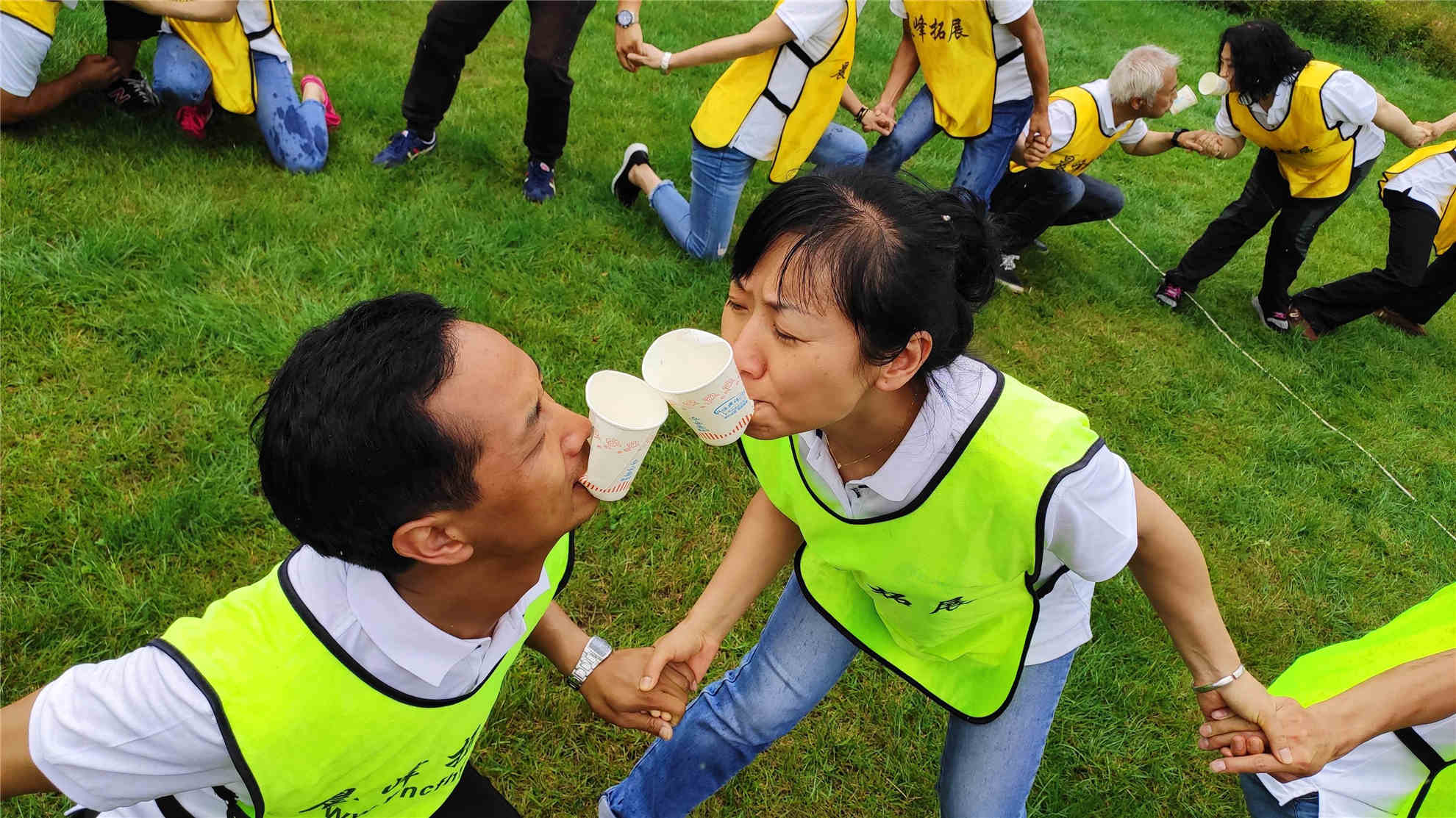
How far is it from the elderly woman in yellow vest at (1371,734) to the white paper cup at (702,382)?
3.98ft

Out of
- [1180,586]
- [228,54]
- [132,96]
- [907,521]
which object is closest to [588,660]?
[907,521]

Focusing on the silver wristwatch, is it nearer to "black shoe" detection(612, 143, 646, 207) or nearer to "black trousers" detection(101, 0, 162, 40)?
"black shoe" detection(612, 143, 646, 207)

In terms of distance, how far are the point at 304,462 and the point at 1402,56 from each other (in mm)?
19110

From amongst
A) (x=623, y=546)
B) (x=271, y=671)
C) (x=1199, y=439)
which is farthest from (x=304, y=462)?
(x=1199, y=439)

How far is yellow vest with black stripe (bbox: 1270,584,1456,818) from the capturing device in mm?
1592

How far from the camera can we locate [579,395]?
140 inches

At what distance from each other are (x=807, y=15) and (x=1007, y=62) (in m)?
1.31

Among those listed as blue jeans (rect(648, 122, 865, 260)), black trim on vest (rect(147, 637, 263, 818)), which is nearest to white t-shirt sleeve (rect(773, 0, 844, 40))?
blue jeans (rect(648, 122, 865, 260))

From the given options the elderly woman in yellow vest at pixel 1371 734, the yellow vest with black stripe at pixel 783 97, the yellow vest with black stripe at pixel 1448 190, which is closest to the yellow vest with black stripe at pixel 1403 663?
the elderly woman in yellow vest at pixel 1371 734

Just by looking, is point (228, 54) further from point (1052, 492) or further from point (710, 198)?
point (1052, 492)

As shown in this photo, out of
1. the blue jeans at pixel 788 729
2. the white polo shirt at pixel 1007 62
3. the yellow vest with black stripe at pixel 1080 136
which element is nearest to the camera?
the blue jeans at pixel 788 729

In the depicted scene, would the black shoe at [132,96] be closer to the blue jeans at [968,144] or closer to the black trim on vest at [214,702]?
the blue jeans at [968,144]

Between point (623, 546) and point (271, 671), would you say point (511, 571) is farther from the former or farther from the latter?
point (623, 546)

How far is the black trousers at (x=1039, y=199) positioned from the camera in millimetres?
5266
